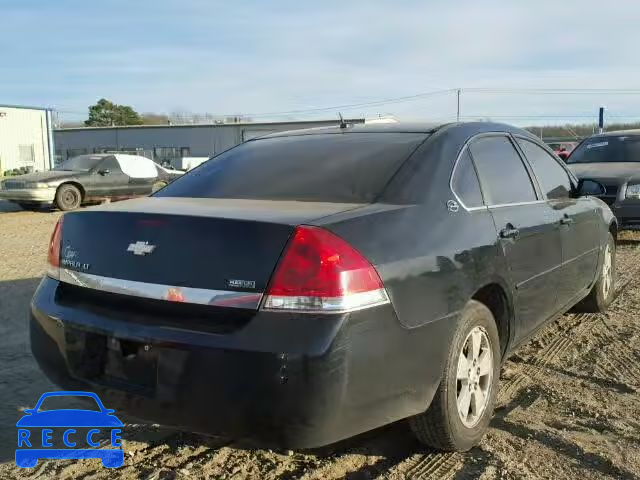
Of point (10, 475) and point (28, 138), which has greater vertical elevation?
point (28, 138)

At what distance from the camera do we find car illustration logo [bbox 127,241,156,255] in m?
2.56

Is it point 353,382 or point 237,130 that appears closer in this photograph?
point 353,382

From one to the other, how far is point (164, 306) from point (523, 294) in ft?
6.64

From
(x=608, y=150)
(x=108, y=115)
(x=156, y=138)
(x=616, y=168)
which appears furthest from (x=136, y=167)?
(x=108, y=115)

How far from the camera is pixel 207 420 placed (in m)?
2.36

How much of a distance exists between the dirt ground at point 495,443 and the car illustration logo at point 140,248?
1060mm

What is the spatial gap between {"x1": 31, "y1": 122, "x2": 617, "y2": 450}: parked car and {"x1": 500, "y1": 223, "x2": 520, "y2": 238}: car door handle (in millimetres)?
20

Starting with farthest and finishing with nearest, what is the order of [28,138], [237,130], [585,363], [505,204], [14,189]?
1. [237,130]
2. [28,138]
3. [14,189]
4. [585,363]
5. [505,204]

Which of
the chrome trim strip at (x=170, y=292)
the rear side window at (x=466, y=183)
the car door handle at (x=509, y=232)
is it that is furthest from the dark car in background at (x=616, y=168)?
the chrome trim strip at (x=170, y=292)

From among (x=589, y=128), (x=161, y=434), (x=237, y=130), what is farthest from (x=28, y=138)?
(x=589, y=128)

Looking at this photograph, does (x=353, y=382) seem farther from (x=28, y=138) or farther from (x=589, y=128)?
(x=589, y=128)

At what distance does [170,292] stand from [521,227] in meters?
2.06

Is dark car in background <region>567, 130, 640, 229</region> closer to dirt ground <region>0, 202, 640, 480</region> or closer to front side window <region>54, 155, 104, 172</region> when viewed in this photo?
dirt ground <region>0, 202, 640, 480</region>

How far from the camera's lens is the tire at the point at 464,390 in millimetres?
2799
